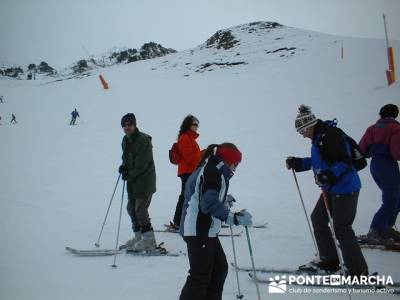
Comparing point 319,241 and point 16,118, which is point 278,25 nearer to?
point 16,118

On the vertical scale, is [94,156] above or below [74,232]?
above

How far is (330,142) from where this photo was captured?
372 cm

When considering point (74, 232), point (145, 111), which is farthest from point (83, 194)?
point (145, 111)

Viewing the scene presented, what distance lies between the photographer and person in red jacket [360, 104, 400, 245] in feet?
15.5

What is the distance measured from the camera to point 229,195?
391 cm

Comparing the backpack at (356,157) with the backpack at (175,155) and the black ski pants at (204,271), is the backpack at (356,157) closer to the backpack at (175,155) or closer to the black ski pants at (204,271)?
the black ski pants at (204,271)

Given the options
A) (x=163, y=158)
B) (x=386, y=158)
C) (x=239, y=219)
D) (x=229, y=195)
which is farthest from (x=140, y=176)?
(x=163, y=158)

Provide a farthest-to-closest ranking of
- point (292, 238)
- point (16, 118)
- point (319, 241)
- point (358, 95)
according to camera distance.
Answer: point (16, 118)
point (358, 95)
point (292, 238)
point (319, 241)

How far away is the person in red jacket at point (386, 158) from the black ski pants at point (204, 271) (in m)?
2.78

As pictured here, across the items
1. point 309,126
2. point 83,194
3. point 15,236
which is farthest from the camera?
point 83,194

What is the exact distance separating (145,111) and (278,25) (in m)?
41.7

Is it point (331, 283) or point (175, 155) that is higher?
point (175, 155)

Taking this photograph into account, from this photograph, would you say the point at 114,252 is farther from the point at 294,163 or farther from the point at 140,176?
the point at 294,163

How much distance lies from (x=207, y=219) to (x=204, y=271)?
0.44m
